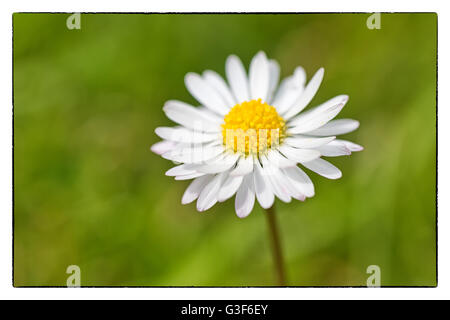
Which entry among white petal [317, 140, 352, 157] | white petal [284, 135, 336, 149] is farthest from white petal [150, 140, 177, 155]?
white petal [317, 140, 352, 157]

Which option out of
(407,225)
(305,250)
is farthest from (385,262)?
(305,250)

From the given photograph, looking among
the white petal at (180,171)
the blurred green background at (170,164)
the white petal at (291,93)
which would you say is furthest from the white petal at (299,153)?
the blurred green background at (170,164)

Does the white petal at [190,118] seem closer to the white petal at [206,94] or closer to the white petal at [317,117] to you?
the white petal at [206,94]

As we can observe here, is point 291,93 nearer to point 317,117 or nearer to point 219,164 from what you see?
point 317,117

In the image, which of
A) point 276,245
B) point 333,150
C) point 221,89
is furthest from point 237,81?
point 276,245

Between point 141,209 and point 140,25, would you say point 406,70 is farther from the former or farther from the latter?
point 141,209

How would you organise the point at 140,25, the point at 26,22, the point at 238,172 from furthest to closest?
1. the point at 140,25
2. the point at 26,22
3. the point at 238,172
